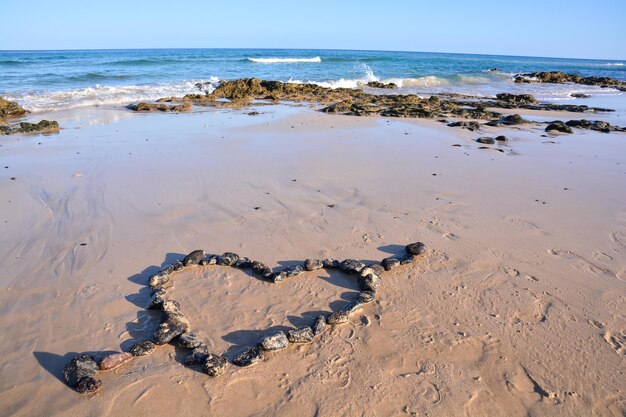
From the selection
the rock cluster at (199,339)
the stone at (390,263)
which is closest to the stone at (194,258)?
the rock cluster at (199,339)

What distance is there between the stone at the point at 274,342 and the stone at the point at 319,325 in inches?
11.7

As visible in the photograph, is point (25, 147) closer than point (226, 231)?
No

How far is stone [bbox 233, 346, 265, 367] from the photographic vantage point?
3.32m

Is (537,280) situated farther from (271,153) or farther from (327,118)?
(327,118)

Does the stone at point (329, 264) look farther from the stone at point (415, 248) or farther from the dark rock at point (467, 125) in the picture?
the dark rock at point (467, 125)

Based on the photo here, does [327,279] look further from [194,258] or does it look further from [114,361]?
[114,361]

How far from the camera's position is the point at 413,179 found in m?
7.62

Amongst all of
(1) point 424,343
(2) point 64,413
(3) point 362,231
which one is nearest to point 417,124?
(3) point 362,231

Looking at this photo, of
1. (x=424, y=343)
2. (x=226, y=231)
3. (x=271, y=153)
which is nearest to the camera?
(x=424, y=343)

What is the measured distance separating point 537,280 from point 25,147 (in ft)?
35.6

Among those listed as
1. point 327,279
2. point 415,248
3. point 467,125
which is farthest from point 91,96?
point 415,248

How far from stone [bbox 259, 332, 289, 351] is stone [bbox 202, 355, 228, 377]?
35 centimetres

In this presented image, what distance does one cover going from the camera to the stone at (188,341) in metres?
3.49

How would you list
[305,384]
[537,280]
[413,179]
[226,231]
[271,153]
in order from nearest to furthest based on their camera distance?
[305,384] → [537,280] → [226,231] → [413,179] → [271,153]
